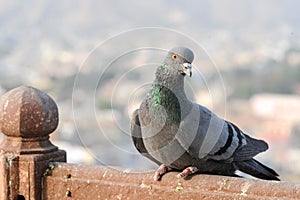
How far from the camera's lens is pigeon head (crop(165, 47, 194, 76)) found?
321 cm

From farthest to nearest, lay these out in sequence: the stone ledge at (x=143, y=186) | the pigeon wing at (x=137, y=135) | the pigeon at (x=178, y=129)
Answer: the pigeon wing at (x=137, y=135) → the pigeon at (x=178, y=129) → the stone ledge at (x=143, y=186)

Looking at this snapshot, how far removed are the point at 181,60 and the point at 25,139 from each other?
968 millimetres

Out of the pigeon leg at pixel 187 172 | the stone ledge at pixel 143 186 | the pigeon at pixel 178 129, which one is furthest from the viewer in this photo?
the pigeon at pixel 178 129

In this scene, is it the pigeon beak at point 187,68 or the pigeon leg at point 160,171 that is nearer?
the pigeon leg at point 160,171

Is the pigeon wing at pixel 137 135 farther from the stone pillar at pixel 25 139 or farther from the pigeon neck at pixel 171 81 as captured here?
the stone pillar at pixel 25 139

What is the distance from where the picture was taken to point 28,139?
3.25m

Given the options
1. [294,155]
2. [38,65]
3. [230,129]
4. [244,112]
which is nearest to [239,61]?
[244,112]

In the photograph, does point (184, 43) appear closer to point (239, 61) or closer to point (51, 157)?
point (51, 157)

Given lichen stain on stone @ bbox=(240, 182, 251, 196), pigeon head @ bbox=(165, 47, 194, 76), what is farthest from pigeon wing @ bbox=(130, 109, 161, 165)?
lichen stain on stone @ bbox=(240, 182, 251, 196)

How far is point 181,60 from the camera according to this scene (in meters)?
3.22

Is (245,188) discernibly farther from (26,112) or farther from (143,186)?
(26,112)

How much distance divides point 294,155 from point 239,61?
7.96 meters

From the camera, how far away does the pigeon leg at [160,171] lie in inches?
118

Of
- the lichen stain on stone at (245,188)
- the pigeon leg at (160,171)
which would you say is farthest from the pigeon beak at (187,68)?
the lichen stain on stone at (245,188)
